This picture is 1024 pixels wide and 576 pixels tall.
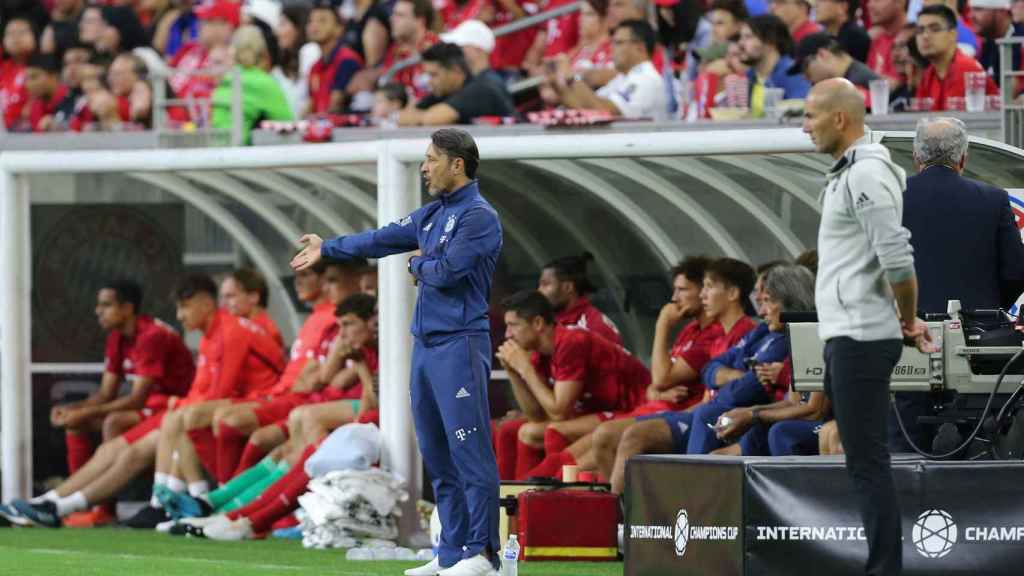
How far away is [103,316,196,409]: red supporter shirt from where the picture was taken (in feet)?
43.9

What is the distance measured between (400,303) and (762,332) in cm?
209

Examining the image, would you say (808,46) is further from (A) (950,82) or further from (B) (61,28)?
(B) (61,28)

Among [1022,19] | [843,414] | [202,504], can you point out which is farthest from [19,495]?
[843,414]

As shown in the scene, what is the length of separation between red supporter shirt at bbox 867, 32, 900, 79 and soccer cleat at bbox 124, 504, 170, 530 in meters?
5.14

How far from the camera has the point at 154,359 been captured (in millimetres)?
13383

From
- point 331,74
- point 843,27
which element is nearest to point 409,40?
point 331,74

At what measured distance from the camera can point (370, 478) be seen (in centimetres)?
1071

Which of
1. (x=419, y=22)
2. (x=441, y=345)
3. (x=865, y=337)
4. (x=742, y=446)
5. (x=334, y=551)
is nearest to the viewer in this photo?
(x=865, y=337)

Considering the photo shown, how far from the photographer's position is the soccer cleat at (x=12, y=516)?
1252 cm

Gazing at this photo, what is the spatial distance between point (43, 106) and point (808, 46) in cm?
759

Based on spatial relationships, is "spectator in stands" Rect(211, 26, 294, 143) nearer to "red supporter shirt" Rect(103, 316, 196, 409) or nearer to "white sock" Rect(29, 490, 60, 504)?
"red supporter shirt" Rect(103, 316, 196, 409)

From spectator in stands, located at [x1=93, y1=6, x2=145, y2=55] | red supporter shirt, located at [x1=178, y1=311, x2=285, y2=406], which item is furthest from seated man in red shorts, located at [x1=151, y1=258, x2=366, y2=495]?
spectator in stands, located at [x1=93, y1=6, x2=145, y2=55]

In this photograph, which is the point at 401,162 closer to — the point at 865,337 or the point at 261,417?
the point at 261,417

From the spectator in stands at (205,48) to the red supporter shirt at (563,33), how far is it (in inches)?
101
